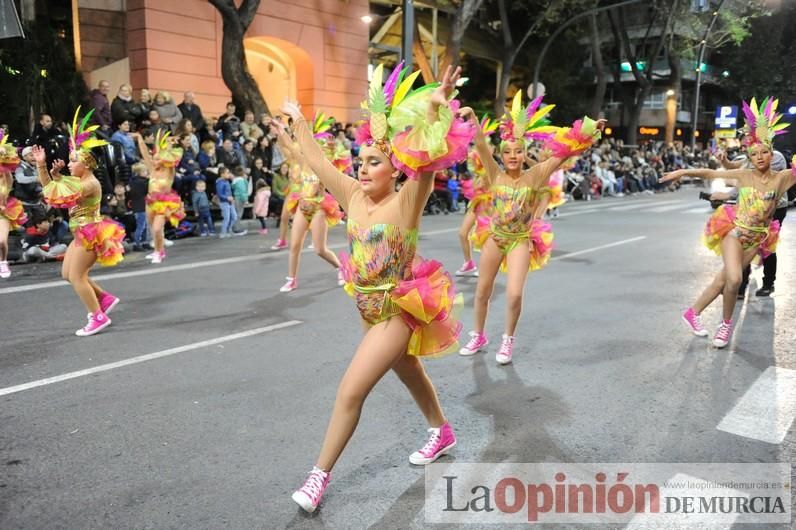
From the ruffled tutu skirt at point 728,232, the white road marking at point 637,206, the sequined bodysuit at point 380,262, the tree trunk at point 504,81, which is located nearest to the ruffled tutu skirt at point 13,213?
the sequined bodysuit at point 380,262

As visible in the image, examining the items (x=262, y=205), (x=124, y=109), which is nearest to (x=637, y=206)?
(x=262, y=205)

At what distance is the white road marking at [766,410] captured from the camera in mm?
4098

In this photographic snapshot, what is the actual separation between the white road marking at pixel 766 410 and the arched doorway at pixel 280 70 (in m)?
17.6

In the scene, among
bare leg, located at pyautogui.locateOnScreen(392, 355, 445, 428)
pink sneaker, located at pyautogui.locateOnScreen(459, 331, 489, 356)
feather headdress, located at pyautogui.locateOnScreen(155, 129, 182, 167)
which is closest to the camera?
bare leg, located at pyautogui.locateOnScreen(392, 355, 445, 428)

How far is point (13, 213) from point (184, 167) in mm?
4204

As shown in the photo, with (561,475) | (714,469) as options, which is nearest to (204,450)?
(561,475)

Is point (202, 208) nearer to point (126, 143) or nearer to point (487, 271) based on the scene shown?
point (126, 143)

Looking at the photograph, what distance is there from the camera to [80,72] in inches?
591

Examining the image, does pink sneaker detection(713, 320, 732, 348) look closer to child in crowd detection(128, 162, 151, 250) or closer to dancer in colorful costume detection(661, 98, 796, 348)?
dancer in colorful costume detection(661, 98, 796, 348)

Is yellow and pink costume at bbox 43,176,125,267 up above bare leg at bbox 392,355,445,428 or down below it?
above

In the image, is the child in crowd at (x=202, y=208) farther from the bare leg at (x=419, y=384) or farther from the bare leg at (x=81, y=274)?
the bare leg at (x=419, y=384)

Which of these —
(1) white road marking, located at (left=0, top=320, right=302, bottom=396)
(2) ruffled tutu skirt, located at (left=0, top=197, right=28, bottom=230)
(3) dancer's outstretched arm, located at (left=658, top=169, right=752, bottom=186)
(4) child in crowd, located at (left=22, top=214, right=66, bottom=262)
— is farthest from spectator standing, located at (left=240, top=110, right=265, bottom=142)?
(3) dancer's outstretched arm, located at (left=658, top=169, right=752, bottom=186)

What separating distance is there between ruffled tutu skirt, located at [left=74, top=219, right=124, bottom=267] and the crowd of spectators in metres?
4.45

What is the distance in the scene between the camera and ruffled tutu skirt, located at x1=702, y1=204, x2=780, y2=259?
5.89 m
